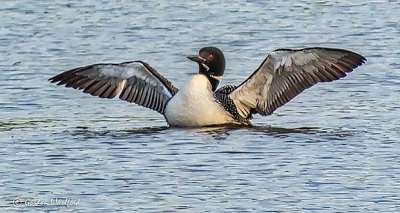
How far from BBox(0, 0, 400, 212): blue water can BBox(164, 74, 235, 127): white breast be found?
0.17m

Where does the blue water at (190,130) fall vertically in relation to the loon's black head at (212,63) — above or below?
below

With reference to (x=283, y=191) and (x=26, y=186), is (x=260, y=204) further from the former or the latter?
(x=26, y=186)

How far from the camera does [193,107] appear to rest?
13.4 meters

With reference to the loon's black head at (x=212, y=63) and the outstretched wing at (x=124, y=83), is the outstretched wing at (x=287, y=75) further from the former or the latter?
the outstretched wing at (x=124, y=83)

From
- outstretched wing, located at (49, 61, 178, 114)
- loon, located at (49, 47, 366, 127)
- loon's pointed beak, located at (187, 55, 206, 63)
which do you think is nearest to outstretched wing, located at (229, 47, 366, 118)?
loon, located at (49, 47, 366, 127)

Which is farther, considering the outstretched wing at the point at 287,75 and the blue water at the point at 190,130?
the outstretched wing at the point at 287,75

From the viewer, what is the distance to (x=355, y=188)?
10.2 metres

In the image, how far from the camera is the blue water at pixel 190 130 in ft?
33.2

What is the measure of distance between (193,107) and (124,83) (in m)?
1.09

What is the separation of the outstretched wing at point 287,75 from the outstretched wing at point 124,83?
733mm

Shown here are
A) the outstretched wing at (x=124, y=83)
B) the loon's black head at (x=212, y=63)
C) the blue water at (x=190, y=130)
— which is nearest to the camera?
the blue water at (x=190, y=130)

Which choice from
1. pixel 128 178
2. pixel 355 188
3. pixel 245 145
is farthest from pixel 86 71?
pixel 355 188

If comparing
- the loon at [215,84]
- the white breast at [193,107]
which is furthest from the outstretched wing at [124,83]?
the white breast at [193,107]

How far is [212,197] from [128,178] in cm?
90
